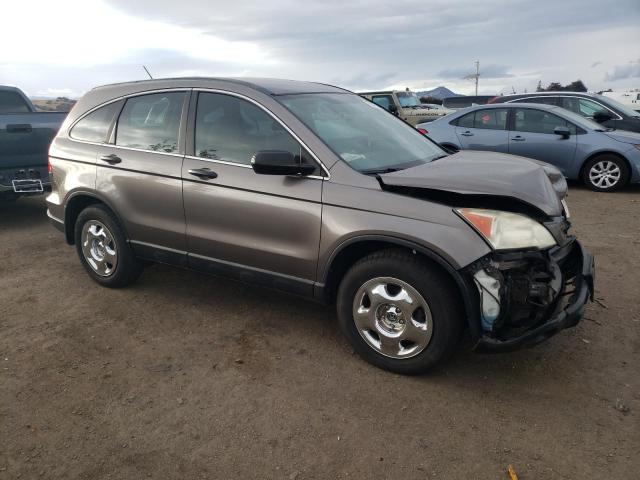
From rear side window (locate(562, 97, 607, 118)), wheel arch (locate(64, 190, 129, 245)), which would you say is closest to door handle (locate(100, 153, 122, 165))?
wheel arch (locate(64, 190, 129, 245))

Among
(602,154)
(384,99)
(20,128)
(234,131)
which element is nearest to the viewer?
(234,131)

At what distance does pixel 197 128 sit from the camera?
12.7ft

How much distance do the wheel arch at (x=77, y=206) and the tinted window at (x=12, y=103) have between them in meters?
5.00

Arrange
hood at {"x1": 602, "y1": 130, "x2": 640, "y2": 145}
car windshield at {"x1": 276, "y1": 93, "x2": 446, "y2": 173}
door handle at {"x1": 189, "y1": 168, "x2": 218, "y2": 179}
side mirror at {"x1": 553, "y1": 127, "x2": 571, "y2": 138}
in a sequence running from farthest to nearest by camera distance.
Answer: side mirror at {"x1": 553, "y1": 127, "x2": 571, "y2": 138} → hood at {"x1": 602, "y1": 130, "x2": 640, "y2": 145} → door handle at {"x1": 189, "y1": 168, "x2": 218, "y2": 179} → car windshield at {"x1": 276, "y1": 93, "x2": 446, "y2": 173}

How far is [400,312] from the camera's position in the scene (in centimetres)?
311

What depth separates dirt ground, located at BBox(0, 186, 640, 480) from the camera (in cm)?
254

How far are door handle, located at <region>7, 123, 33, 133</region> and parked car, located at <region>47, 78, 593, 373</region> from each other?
2.69 m

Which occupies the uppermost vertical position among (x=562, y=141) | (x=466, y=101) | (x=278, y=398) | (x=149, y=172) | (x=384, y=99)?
(x=466, y=101)

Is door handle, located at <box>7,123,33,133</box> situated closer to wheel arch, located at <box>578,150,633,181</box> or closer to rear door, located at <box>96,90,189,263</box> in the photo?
rear door, located at <box>96,90,189,263</box>

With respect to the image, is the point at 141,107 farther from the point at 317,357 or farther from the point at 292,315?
the point at 317,357

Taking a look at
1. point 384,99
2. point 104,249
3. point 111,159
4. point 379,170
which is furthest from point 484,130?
point 384,99

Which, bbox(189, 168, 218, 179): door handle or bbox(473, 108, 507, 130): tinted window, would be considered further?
bbox(473, 108, 507, 130): tinted window

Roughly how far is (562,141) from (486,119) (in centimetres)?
132

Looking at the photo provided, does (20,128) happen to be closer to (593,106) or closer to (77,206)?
(77,206)
